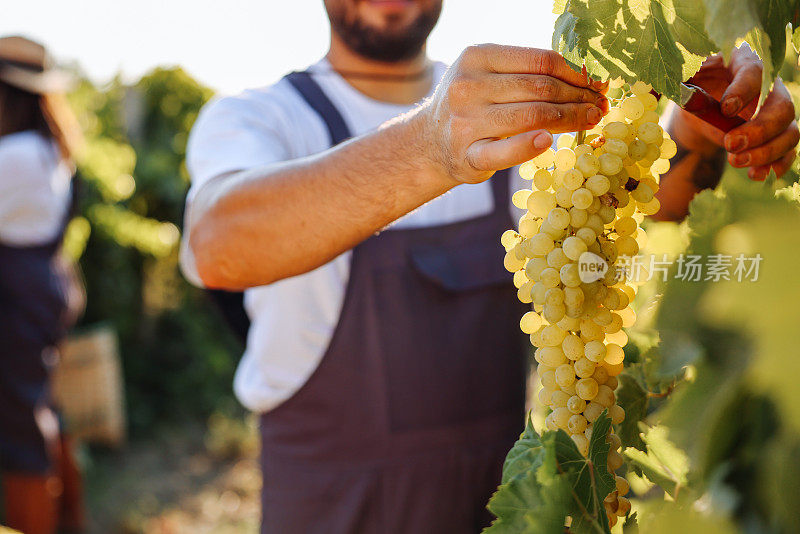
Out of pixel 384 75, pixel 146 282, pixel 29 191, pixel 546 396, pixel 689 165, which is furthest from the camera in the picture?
pixel 146 282

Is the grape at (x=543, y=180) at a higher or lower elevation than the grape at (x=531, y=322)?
higher

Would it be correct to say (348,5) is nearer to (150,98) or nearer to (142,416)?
(142,416)

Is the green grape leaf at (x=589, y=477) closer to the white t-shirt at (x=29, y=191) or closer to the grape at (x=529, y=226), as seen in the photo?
the grape at (x=529, y=226)

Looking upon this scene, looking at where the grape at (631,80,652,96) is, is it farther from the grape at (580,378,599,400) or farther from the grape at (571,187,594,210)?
the grape at (580,378,599,400)

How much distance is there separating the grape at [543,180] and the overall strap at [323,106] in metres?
0.94

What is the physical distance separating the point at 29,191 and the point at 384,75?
8.03ft

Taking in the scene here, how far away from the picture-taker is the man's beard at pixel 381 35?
1.68 m

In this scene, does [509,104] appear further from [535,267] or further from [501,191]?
[501,191]

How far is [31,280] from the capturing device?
364 centimetres

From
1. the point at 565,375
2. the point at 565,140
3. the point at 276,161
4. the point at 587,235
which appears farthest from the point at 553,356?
the point at 276,161

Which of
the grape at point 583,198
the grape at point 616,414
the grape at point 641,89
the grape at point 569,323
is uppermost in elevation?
the grape at point 641,89

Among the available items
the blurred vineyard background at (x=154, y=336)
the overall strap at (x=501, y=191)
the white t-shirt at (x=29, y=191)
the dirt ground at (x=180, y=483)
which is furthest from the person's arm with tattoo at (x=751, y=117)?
the blurred vineyard background at (x=154, y=336)

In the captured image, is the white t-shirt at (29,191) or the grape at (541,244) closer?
the grape at (541,244)

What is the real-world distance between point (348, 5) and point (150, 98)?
5313 mm
